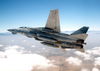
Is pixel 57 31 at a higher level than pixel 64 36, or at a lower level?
higher

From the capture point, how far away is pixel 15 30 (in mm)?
15727

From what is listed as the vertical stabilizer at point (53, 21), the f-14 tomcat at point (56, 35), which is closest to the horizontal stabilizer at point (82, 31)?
the f-14 tomcat at point (56, 35)

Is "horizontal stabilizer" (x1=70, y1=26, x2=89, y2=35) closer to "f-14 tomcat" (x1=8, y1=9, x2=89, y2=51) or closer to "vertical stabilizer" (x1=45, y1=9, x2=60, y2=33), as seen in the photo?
"f-14 tomcat" (x1=8, y1=9, x2=89, y2=51)

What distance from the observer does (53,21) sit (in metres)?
11.9

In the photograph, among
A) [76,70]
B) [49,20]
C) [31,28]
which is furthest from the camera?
[76,70]

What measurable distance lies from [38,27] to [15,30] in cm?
689

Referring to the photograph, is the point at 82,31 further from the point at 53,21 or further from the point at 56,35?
the point at 53,21

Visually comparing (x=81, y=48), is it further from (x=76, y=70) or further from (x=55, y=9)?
(x=76, y=70)

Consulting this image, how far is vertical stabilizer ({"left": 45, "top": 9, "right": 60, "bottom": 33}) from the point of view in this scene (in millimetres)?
11242

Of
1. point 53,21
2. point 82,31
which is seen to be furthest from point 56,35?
point 82,31

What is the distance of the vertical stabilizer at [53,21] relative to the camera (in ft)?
36.9

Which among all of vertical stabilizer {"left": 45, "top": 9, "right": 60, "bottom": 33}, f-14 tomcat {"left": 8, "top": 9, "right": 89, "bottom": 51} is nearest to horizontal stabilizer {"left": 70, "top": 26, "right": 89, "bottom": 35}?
f-14 tomcat {"left": 8, "top": 9, "right": 89, "bottom": 51}

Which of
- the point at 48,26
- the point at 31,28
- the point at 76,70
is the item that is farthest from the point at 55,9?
the point at 76,70

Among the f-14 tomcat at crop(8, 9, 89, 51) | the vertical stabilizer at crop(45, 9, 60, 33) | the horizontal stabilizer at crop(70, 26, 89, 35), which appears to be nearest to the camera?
the vertical stabilizer at crop(45, 9, 60, 33)
